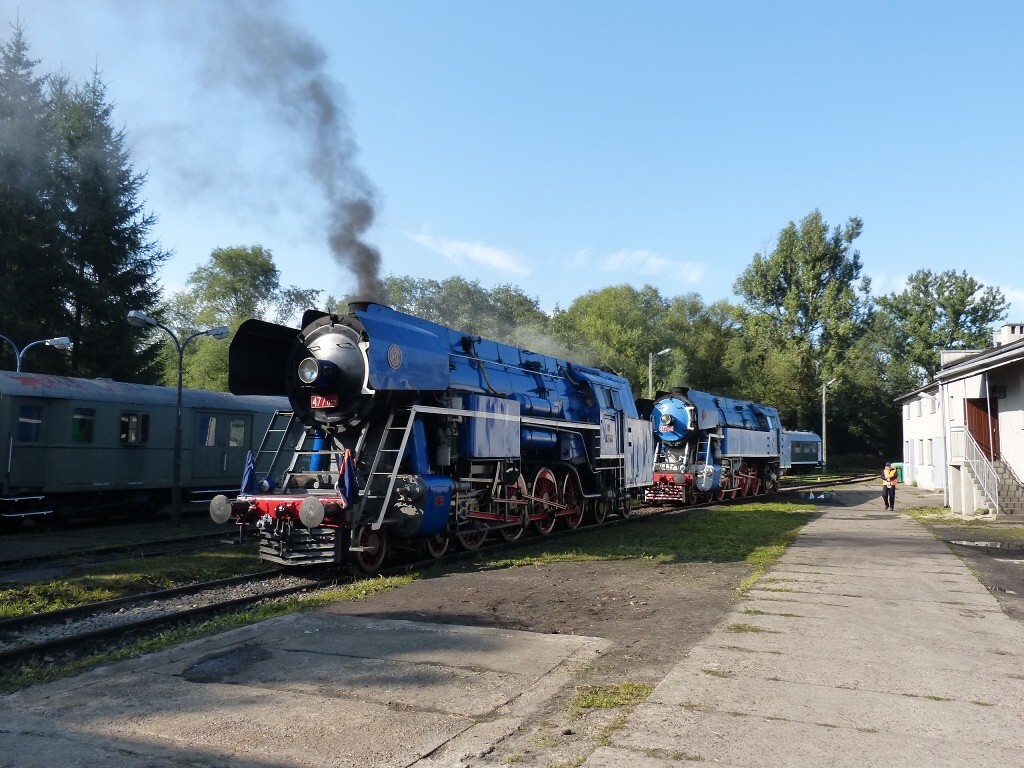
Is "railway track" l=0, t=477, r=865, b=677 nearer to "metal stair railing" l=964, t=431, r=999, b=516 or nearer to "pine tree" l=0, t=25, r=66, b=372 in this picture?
"metal stair railing" l=964, t=431, r=999, b=516

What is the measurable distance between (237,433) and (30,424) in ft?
17.7

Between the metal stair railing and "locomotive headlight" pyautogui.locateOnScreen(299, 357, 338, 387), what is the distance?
708 inches

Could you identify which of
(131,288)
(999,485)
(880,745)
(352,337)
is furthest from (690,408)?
(131,288)

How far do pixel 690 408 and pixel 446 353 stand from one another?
13.1 metres

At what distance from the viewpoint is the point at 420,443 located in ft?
33.8

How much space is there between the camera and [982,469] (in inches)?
794

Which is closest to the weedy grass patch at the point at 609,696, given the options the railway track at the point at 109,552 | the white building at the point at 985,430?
the railway track at the point at 109,552

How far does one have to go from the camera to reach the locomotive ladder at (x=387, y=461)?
9.44 metres

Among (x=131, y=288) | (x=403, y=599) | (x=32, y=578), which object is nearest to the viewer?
(x=403, y=599)

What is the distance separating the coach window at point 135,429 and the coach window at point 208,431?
1471mm

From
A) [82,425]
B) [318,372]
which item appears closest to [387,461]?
[318,372]

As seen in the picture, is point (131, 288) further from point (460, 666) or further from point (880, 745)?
point (880, 745)

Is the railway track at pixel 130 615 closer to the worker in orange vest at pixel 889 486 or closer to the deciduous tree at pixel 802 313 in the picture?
the worker in orange vest at pixel 889 486

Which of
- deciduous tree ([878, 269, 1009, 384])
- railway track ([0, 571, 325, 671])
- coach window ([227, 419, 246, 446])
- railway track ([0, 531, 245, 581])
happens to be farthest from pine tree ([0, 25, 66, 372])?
deciduous tree ([878, 269, 1009, 384])
